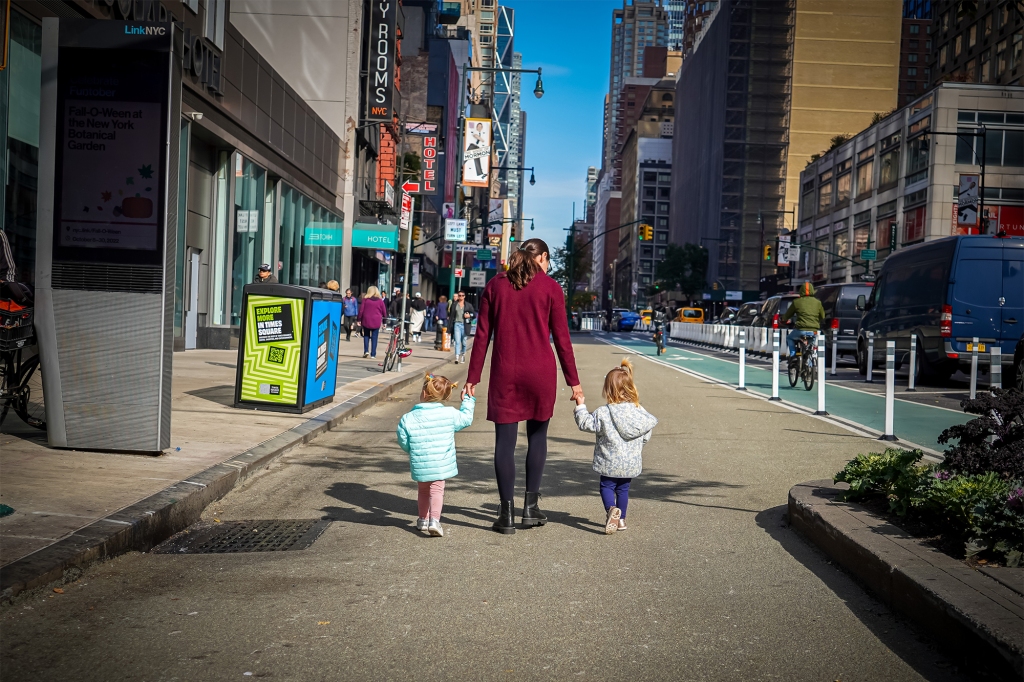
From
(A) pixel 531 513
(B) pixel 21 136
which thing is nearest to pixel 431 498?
(A) pixel 531 513

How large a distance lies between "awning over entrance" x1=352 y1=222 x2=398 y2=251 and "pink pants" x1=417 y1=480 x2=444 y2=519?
37.0 metres

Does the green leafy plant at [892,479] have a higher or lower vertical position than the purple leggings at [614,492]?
higher

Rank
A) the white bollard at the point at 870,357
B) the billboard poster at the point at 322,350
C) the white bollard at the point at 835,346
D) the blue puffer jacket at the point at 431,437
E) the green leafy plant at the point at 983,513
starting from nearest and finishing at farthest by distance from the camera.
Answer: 1. the green leafy plant at the point at 983,513
2. the blue puffer jacket at the point at 431,437
3. the billboard poster at the point at 322,350
4. the white bollard at the point at 870,357
5. the white bollard at the point at 835,346

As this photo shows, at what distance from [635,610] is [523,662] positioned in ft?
3.03

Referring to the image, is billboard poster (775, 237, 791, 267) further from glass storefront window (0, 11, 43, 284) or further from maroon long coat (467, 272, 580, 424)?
maroon long coat (467, 272, 580, 424)

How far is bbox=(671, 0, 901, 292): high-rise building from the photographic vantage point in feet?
314

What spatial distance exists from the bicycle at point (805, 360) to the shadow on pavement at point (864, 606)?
1264cm

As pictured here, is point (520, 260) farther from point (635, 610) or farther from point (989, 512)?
point (989, 512)

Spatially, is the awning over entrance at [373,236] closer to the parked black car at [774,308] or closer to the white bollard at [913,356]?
the parked black car at [774,308]

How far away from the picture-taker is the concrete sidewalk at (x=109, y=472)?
5.04 meters

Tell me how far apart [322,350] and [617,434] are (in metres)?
6.95

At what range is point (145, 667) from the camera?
3732 millimetres

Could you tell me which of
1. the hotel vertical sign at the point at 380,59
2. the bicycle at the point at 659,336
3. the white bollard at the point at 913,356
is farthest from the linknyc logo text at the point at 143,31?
the hotel vertical sign at the point at 380,59

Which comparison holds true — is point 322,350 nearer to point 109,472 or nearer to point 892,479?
point 109,472
